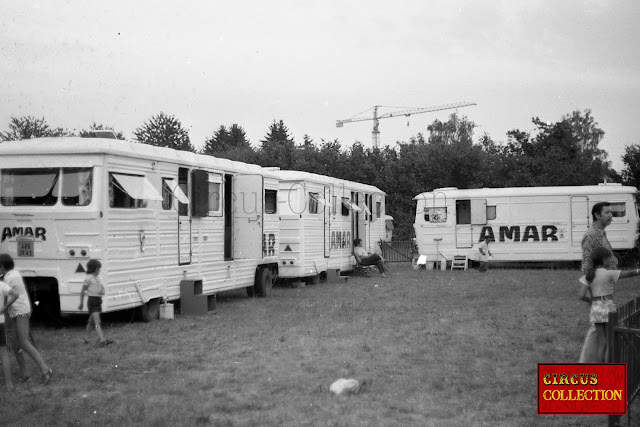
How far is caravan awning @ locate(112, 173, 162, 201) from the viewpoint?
12008 mm

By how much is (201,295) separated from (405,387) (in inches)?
262

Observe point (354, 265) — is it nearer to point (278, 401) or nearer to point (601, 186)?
point (601, 186)

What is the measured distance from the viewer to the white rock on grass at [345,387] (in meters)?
7.74

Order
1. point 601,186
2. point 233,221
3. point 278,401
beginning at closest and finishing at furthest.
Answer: point 278,401 → point 233,221 → point 601,186

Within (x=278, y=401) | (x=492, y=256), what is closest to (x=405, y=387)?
(x=278, y=401)

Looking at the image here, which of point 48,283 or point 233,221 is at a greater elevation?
point 233,221

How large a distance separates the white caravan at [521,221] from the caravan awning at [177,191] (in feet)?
47.2

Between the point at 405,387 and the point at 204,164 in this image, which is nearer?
the point at 405,387

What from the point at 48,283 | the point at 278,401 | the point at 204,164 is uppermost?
the point at 204,164

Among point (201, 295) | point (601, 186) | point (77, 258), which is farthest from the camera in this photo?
point (601, 186)

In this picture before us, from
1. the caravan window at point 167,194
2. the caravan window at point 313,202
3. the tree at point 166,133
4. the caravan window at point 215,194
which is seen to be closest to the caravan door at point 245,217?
the caravan window at point 215,194

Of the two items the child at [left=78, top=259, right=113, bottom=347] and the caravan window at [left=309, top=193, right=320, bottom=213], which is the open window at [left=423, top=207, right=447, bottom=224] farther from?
the child at [left=78, top=259, right=113, bottom=347]

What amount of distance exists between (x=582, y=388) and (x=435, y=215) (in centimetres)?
2101

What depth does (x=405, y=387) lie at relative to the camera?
802 centimetres
